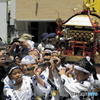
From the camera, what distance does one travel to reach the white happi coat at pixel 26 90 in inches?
109

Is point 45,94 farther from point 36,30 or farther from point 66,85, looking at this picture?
point 36,30

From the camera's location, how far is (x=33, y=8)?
43.8 ft

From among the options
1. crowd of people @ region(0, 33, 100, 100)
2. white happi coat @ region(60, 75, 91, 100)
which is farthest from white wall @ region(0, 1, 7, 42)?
white happi coat @ region(60, 75, 91, 100)

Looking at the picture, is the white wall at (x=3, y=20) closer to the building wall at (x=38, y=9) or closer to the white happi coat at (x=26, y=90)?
the building wall at (x=38, y=9)

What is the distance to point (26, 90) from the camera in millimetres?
2799

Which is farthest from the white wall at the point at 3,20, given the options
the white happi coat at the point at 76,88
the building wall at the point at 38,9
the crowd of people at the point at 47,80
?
the white happi coat at the point at 76,88

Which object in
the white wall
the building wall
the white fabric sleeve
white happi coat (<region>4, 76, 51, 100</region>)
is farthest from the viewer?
the white wall

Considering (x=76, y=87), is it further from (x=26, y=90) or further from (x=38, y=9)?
(x=38, y=9)

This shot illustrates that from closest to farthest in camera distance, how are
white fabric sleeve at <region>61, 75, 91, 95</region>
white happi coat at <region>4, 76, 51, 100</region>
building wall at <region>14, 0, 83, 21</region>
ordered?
white fabric sleeve at <region>61, 75, 91, 95</region>
white happi coat at <region>4, 76, 51, 100</region>
building wall at <region>14, 0, 83, 21</region>

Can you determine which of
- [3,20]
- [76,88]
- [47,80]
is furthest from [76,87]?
[3,20]

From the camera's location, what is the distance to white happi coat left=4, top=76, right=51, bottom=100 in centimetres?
278

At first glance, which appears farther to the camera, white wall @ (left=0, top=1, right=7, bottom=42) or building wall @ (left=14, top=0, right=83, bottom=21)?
white wall @ (left=0, top=1, right=7, bottom=42)

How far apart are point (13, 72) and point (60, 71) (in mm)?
540

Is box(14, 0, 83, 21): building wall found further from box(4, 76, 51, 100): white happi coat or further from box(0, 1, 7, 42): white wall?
box(4, 76, 51, 100): white happi coat
